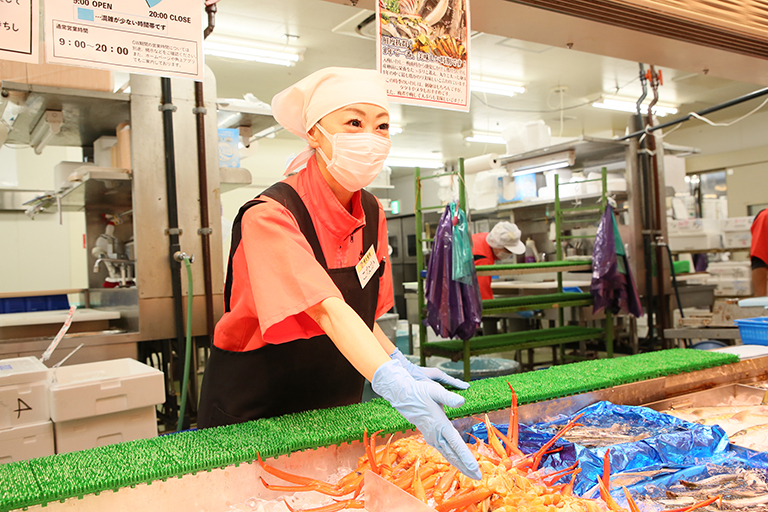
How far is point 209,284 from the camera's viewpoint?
368 cm

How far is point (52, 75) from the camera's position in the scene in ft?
10.00

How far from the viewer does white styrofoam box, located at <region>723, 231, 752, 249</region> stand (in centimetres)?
739

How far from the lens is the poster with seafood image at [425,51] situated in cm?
159

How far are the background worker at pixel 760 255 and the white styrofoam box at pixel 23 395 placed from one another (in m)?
5.66

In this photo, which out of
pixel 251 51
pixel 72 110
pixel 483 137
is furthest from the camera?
pixel 483 137

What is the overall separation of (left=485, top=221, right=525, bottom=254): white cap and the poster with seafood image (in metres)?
4.50

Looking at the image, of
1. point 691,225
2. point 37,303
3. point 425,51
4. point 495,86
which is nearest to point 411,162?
point 495,86

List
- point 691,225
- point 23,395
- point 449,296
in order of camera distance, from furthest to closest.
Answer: point 691,225 < point 449,296 < point 23,395

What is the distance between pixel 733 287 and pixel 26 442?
8.49 meters

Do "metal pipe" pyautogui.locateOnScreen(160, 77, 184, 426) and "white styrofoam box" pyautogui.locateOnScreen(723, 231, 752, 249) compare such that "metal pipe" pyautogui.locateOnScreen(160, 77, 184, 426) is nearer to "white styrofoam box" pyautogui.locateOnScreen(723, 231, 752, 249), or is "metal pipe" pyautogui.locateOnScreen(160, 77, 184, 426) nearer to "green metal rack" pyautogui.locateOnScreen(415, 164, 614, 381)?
"green metal rack" pyautogui.locateOnScreen(415, 164, 614, 381)

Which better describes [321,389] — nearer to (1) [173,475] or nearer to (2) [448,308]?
(1) [173,475]

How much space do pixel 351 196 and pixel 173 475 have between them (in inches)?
35.5

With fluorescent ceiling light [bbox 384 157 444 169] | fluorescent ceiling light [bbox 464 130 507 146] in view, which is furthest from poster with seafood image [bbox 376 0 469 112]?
fluorescent ceiling light [bbox 384 157 444 169]

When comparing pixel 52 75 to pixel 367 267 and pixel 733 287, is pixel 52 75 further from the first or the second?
pixel 733 287
